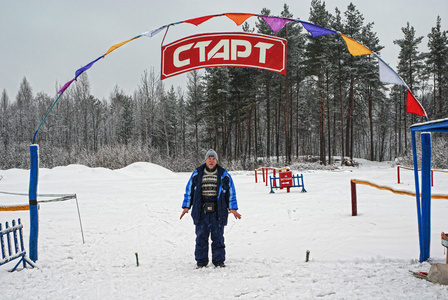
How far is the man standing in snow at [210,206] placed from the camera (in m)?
4.72

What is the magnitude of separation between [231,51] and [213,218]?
9.74 ft

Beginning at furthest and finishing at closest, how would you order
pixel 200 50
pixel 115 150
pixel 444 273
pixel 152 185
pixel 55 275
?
1. pixel 115 150
2. pixel 152 185
3. pixel 200 50
4. pixel 55 275
5. pixel 444 273

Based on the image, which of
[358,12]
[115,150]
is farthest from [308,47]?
[115,150]

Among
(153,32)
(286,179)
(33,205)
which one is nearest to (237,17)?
(153,32)

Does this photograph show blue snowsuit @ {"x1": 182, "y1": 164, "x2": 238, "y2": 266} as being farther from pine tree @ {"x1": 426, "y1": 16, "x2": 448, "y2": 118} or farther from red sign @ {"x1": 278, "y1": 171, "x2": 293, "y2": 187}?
pine tree @ {"x1": 426, "y1": 16, "x2": 448, "y2": 118}

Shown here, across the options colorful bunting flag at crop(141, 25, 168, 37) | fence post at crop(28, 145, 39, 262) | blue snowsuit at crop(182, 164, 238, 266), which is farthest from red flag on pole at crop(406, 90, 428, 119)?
fence post at crop(28, 145, 39, 262)

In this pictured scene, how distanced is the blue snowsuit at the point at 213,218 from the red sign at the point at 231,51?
200cm

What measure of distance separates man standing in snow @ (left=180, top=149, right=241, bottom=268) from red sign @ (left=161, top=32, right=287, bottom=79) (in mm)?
1770

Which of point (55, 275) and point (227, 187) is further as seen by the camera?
point (227, 187)

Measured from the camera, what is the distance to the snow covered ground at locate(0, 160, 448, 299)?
11.3ft

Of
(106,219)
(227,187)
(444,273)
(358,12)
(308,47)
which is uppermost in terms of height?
(358,12)

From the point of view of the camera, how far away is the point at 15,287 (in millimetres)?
3891

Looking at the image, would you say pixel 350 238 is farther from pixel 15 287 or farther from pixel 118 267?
pixel 15 287

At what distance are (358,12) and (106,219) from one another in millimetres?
31760
